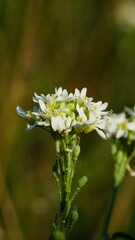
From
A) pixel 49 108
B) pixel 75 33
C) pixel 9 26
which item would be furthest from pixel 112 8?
pixel 49 108

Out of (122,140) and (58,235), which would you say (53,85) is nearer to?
(122,140)

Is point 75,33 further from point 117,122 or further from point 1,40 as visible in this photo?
point 117,122

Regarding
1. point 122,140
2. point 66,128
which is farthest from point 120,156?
point 66,128

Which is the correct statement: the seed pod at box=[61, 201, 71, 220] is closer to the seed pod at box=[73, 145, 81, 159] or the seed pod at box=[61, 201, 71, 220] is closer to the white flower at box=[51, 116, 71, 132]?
the seed pod at box=[73, 145, 81, 159]

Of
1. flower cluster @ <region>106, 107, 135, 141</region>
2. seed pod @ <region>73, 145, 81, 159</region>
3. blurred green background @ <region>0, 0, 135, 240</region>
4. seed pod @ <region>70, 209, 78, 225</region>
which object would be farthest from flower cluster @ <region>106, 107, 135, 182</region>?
blurred green background @ <region>0, 0, 135, 240</region>

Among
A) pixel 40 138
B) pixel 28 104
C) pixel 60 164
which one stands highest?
pixel 28 104

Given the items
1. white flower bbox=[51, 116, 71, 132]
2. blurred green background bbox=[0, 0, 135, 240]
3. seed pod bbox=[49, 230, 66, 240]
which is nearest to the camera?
seed pod bbox=[49, 230, 66, 240]
